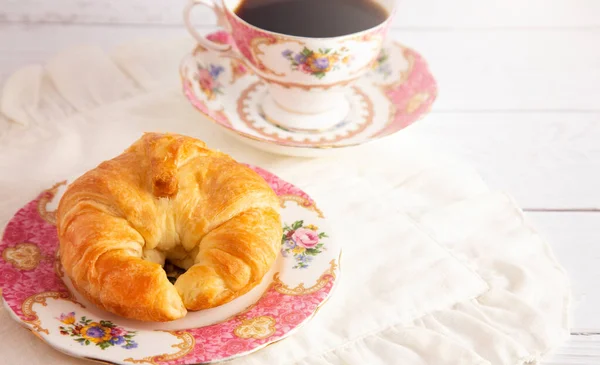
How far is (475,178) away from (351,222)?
292 mm

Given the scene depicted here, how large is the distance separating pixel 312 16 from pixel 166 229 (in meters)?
0.60

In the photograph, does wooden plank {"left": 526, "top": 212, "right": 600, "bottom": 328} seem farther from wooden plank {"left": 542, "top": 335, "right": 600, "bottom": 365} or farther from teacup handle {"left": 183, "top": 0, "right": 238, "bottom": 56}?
teacup handle {"left": 183, "top": 0, "right": 238, "bottom": 56}

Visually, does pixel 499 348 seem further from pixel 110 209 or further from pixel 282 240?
pixel 110 209

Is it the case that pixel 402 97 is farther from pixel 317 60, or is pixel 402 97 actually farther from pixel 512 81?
pixel 512 81

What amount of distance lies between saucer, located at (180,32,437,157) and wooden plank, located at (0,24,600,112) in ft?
0.44

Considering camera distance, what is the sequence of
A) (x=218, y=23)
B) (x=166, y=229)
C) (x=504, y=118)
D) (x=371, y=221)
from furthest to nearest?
1. (x=504, y=118)
2. (x=218, y=23)
3. (x=371, y=221)
4. (x=166, y=229)

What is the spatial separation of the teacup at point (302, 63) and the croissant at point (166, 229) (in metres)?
0.36

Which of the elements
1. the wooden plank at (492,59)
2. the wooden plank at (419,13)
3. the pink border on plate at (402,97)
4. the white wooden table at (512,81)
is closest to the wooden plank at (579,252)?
the white wooden table at (512,81)

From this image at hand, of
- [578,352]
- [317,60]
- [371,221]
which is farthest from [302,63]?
[578,352]

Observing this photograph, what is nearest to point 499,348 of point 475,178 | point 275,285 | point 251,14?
point 275,285

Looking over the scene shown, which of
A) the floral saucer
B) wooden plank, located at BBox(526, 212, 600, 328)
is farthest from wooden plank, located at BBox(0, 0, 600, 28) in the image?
the floral saucer

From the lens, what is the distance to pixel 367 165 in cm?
161

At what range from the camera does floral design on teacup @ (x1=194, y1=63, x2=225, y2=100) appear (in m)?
1.76

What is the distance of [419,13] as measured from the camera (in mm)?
2320
